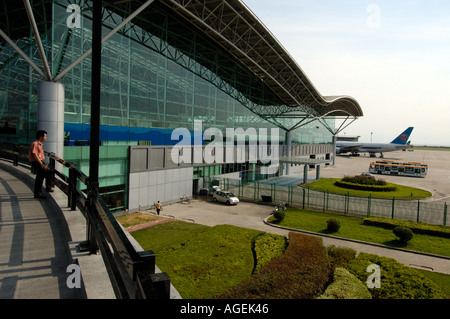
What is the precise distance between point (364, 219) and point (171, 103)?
2031 centimetres

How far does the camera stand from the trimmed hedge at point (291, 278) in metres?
11.1

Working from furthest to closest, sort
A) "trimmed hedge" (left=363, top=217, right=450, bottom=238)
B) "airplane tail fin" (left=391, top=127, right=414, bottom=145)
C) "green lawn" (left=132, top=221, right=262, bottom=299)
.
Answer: "airplane tail fin" (left=391, top=127, right=414, bottom=145)
"trimmed hedge" (left=363, top=217, right=450, bottom=238)
"green lawn" (left=132, top=221, right=262, bottom=299)

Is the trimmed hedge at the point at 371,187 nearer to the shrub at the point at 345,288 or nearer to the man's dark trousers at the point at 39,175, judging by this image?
the shrub at the point at 345,288

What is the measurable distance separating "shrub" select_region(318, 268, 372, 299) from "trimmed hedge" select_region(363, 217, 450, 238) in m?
12.1

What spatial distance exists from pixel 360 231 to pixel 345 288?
1165 centimetres

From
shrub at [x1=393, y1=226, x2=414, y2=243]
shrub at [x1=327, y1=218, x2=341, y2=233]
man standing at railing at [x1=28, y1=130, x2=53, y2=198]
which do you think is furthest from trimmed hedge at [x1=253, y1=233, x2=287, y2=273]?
man standing at railing at [x1=28, y1=130, x2=53, y2=198]

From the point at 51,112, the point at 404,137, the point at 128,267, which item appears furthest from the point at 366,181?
the point at 404,137

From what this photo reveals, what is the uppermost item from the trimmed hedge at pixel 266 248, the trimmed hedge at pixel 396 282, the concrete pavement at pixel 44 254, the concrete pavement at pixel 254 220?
the concrete pavement at pixel 44 254

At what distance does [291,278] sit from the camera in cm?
1230

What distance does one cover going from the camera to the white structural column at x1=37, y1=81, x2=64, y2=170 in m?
14.7

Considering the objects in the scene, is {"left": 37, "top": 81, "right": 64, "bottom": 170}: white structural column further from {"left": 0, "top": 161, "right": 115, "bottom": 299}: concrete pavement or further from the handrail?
the handrail

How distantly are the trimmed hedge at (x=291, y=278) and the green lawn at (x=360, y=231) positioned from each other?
576 centimetres

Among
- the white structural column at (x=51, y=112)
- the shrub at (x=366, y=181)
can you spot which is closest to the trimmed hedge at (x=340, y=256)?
the white structural column at (x=51, y=112)
